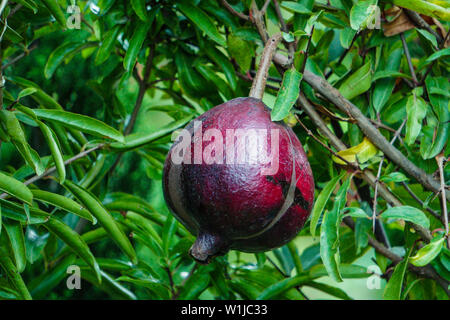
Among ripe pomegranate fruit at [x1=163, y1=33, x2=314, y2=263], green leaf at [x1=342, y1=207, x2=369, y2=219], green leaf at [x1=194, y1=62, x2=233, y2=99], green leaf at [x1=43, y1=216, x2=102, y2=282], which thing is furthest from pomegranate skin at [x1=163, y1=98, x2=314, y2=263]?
green leaf at [x1=194, y1=62, x2=233, y2=99]

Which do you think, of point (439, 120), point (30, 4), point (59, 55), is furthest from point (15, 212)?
point (439, 120)

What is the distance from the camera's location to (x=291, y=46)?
802 mm

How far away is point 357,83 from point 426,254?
300mm

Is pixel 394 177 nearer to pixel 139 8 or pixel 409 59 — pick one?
pixel 409 59

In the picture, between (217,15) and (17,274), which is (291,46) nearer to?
(217,15)

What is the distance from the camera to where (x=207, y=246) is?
2.02ft

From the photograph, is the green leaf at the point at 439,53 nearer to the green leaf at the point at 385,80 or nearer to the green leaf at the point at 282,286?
the green leaf at the point at 385,80

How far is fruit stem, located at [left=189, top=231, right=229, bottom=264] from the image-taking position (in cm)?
62

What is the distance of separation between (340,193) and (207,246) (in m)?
0.23

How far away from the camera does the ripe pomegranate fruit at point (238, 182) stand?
0.59 metres

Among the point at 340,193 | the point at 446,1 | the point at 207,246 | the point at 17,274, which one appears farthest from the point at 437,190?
the point at 17,274

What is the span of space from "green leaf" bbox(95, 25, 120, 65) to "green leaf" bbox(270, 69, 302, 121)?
0.35 meters

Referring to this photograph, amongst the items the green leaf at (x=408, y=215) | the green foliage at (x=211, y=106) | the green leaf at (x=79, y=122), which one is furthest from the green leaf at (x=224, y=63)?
the green leaf at (x=408, y=215)
